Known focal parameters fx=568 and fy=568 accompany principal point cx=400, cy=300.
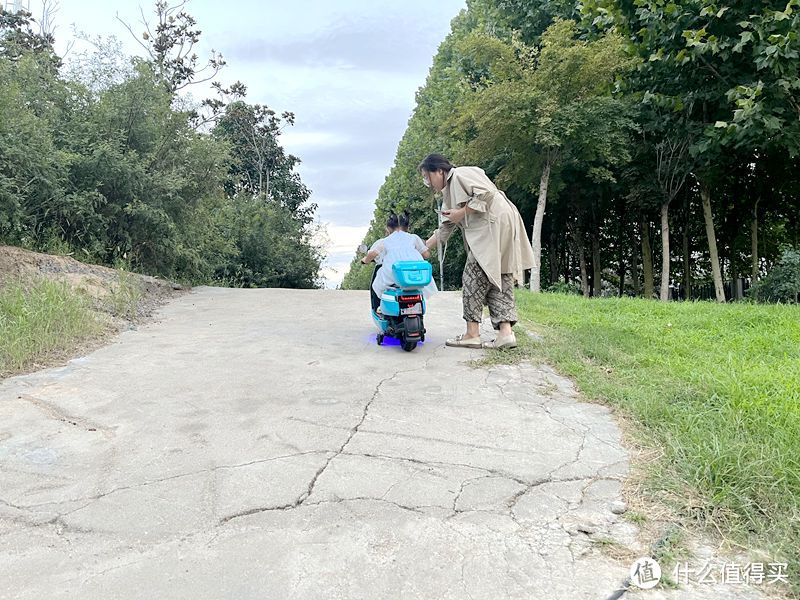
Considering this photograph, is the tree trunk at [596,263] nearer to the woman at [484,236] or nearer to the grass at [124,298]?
the woman at [484,236]

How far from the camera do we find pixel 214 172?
1007cm

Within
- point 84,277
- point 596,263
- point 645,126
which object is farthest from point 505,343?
point 596,263

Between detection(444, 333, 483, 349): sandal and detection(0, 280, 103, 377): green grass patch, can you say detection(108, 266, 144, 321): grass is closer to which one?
detection(0, 280, 103, 377): green grass patch

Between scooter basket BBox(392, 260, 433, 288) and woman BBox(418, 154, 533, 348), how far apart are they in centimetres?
36

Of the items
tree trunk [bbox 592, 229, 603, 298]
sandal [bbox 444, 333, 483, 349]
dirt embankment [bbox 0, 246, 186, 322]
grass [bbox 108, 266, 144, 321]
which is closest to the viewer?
sandal [bbox 444, 333, 483, 349]

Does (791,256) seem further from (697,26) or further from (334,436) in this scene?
Answer: (334,436)

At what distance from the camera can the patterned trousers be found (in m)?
4.90

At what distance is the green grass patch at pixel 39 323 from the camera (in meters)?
4.27

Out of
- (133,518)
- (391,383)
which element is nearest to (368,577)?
(133,518)

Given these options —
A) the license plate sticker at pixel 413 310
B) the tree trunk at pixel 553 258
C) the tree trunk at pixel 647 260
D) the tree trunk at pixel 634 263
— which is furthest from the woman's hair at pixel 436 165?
the tree trunk at pixel 553 258

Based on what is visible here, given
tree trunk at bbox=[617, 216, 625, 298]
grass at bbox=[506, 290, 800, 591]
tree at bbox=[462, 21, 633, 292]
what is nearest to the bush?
tree at bbox=[462, 21, 633, 292]

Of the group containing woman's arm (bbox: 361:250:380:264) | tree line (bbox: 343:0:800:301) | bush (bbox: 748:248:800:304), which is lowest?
bush (bbox: 748:248:800:304)

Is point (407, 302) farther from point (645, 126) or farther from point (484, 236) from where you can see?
point (645, 126)

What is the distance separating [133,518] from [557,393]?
8.67ft
